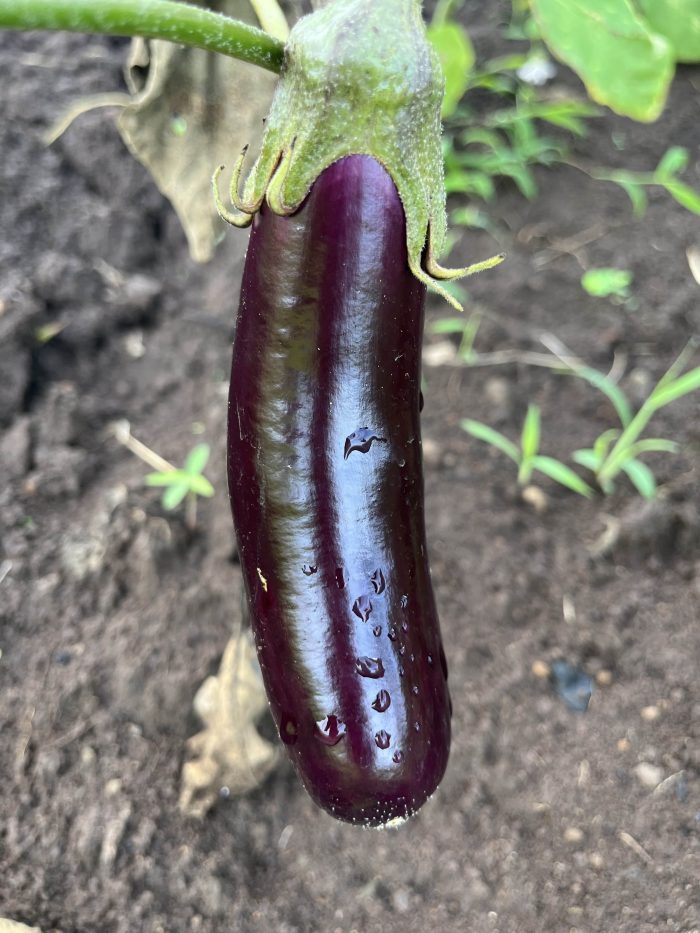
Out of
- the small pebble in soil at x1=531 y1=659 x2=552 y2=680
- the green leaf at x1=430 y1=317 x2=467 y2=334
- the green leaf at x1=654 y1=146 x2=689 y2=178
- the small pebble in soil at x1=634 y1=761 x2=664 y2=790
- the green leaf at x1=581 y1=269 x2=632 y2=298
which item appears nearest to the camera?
the small pebble in soil at x1=634 y1=761 x2=664 y2=790

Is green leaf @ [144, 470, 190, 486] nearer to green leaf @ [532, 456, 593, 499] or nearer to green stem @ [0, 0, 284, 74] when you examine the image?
green leaf @ [532, 456, 593, 499]

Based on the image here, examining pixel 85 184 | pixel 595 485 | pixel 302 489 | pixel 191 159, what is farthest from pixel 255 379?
pixel 85 184

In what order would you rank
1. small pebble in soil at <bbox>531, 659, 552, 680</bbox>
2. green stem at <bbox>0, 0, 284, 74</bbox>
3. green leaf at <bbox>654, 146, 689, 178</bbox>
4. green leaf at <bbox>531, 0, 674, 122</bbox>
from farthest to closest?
green leaf at <bbox>654, 146, 689, 178</bbox> < small pebble in soil at <bbox>531, 659, 552, 680</bbox> < green leaf at <bbox>531, 0, 674, 122</bbox> < green stem at <bbox>0, 0, 284, 74</bbox>

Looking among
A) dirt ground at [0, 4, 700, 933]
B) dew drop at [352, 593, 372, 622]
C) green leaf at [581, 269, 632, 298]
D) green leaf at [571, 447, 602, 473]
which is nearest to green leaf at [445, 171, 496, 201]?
dirt ground at [0, 4, 700, 933]

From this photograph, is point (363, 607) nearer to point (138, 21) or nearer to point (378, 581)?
point (378, 581)

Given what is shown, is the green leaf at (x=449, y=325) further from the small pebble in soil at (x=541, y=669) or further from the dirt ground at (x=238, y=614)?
the small pebble in soil at (x=541, y=669)

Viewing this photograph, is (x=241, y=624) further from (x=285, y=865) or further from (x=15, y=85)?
(x=15, y=85)
